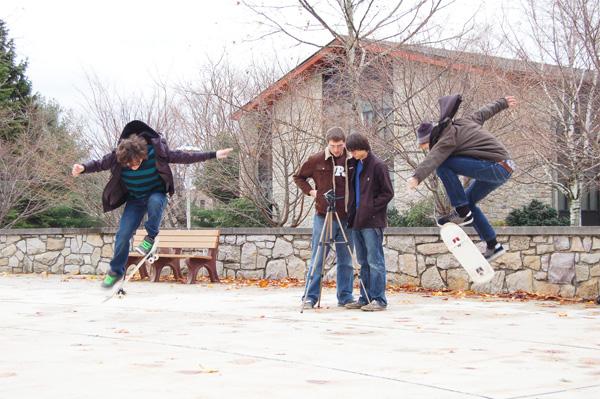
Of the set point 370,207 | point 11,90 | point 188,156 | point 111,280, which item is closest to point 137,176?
point 188,156

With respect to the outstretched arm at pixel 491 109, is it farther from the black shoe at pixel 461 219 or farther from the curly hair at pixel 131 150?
the curly hair at pixel 131 150

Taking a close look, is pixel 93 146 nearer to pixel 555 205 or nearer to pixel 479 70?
pixel 479 70

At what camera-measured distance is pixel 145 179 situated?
346 inches

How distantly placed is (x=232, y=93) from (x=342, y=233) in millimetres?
8253

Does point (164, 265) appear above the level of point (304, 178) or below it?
below

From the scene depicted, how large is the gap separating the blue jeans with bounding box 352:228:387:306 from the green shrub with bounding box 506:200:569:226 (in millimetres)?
12969

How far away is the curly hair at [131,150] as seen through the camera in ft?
27.6

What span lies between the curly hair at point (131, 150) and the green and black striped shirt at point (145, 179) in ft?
0.66

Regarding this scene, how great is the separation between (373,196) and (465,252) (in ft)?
5.82

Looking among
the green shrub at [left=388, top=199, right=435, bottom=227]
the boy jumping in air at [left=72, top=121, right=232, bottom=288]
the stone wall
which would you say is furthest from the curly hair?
the green shrub at [left=388, top=199, right=435, bottom=227]

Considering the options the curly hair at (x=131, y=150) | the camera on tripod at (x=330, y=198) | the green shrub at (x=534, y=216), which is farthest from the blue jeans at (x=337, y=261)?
the green shrub at (x=534, y=216)

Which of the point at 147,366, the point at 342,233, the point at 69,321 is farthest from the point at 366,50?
the point at 147,366

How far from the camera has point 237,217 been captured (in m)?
23.4

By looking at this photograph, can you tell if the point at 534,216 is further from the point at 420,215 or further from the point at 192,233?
the point at 192,233
